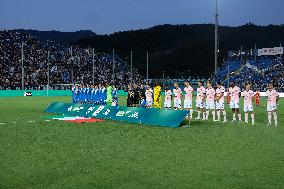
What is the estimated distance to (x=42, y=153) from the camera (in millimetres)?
12875

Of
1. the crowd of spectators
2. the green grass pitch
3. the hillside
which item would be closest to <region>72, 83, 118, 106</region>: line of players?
the green grass pitch

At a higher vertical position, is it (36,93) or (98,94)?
(98,94)

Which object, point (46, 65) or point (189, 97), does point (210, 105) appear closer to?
point (189, 97)

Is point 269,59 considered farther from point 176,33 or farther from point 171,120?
point 176,33

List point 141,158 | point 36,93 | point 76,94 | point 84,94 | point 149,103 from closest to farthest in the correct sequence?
point 141,158 < point 149,103 < point 84,94 < point 76,94 < point 36,93

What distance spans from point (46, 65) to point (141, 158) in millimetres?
70369

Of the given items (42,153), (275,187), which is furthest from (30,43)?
(275,187)

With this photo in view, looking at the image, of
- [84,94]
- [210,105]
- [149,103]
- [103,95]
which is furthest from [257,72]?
[210,105]

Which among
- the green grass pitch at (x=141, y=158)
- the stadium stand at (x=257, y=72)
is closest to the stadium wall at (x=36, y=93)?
the stadium stand at (x=257, y=72)

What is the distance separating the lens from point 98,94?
113ft

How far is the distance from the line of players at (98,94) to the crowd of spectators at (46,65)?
114 ft

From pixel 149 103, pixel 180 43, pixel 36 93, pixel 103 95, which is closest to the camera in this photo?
pixel 149 103

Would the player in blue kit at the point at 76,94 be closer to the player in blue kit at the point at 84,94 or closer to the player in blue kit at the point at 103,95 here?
the player in blue kit at the point at 84,94

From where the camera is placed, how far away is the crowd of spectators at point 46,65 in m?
74.8
